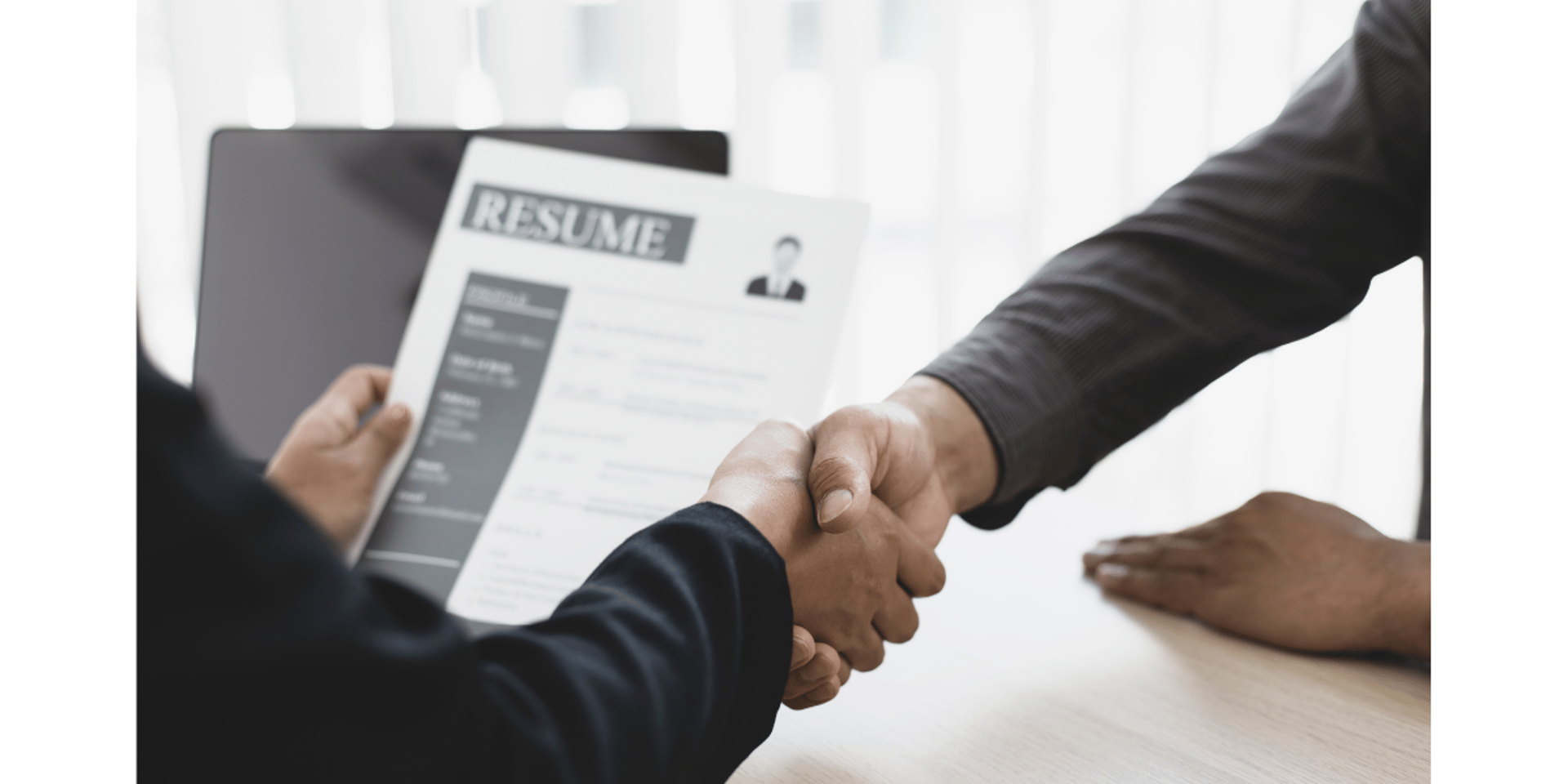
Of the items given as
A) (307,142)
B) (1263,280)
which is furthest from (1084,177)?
(307,142)

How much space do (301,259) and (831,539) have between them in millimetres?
522

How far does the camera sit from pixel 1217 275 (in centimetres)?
80

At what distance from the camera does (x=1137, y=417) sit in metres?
0.83

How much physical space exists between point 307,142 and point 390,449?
0.34 meters

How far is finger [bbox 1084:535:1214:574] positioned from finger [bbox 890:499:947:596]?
0.15 meters

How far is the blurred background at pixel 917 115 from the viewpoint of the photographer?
1831mm

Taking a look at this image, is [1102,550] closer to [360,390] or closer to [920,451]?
[920,451]

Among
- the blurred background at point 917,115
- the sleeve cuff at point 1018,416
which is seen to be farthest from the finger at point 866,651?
the blurred background at point 917,115

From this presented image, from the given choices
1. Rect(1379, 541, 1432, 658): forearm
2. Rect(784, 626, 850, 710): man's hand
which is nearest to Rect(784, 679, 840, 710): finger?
Rect(784, 626, 850, 710): man's hand

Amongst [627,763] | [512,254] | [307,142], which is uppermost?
[307,142]

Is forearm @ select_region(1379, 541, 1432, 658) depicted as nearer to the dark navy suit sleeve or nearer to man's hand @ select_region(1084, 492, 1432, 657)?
man's hand @ select_region(1084, 492, 1432, 657)

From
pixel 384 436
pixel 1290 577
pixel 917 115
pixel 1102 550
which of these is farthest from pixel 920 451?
pixel 917 115

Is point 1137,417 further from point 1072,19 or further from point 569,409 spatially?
point 1072,19

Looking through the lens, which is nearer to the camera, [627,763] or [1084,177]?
[627,763]
